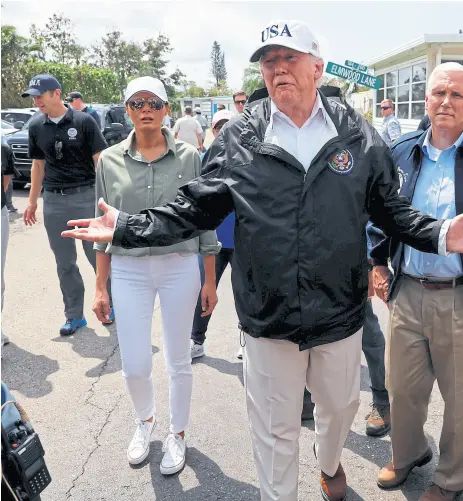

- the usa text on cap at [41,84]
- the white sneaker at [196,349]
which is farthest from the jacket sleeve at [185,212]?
the usa text on cap at [41,84]

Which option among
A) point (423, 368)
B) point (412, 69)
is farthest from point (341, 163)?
point (412, 69)

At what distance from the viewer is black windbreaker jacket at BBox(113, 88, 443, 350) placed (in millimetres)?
2131

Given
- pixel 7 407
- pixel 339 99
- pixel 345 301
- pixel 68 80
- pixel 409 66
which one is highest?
pixel 68 80

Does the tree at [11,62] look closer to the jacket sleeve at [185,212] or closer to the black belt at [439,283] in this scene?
the jacket sleeve at [185,212]

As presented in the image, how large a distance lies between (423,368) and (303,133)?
132cm

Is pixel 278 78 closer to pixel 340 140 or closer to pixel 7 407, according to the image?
pixel 340 140

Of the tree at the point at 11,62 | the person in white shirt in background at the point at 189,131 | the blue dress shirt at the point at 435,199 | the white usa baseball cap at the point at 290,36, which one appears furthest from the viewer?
the tree at the point at 11,62

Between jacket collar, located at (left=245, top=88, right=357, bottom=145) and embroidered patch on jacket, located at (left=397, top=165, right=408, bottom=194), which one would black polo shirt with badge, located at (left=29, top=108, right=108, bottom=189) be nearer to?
jacket collar, located at (left=245, top=88, right=357, bottom=145)

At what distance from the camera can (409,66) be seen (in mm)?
15703

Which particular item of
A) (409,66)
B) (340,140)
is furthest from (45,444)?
(409,66)

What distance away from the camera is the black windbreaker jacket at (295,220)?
83.9 inches

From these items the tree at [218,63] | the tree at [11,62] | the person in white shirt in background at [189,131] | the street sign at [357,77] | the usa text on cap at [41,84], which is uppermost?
the tree at [218,63]

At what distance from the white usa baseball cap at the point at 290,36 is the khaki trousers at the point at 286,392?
3.95ft

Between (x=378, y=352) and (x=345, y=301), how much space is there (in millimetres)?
1242
